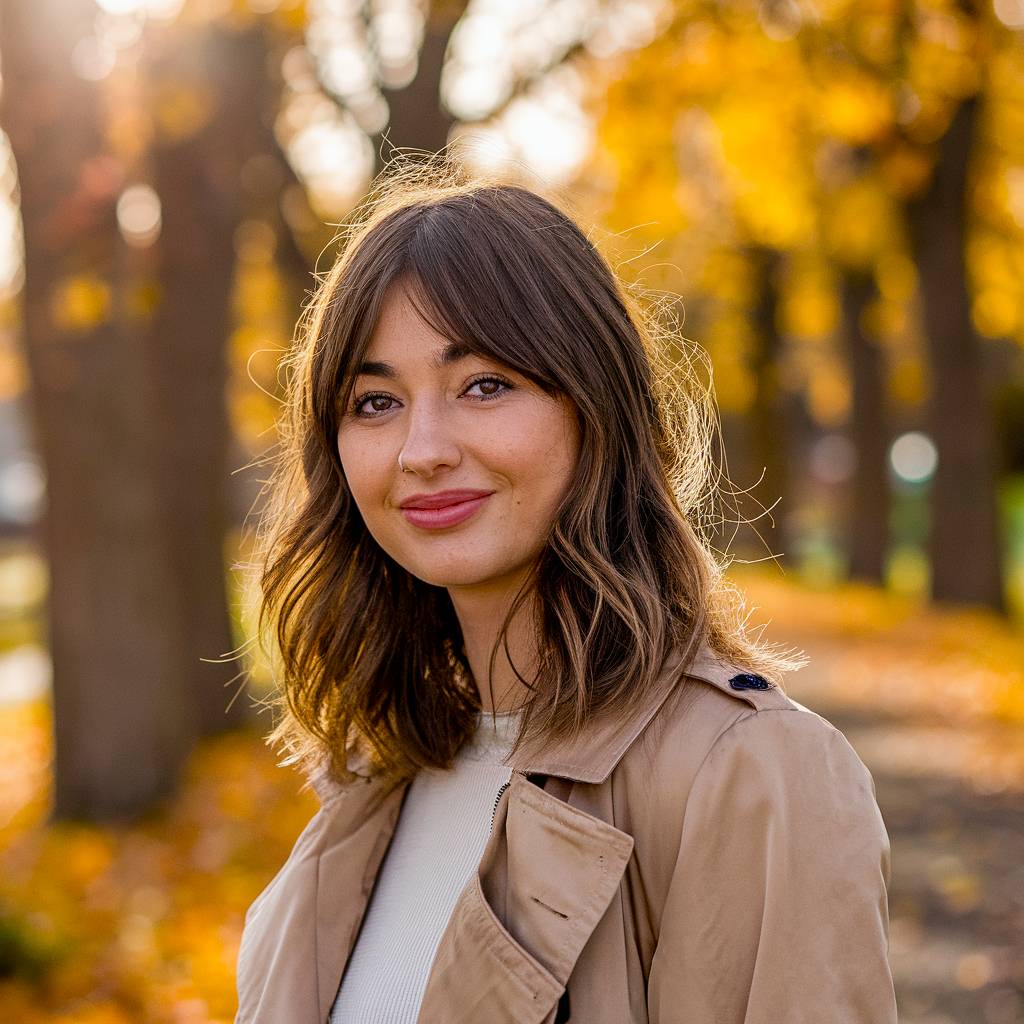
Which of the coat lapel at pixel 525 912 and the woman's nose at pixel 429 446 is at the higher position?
the woman's nose at pixel 429 446

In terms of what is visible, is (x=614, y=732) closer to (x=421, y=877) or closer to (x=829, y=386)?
(x=421, y=877)

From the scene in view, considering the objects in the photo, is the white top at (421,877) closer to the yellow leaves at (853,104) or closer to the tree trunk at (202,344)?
the tree trunk at (202,344)

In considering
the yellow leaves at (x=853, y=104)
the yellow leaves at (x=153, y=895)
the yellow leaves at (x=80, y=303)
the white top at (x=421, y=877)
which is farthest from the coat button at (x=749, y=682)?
the yellow leaves at (x=853, y=104)

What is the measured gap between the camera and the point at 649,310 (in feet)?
9.07

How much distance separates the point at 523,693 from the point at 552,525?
0.36m

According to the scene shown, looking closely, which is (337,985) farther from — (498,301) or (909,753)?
(909,753)

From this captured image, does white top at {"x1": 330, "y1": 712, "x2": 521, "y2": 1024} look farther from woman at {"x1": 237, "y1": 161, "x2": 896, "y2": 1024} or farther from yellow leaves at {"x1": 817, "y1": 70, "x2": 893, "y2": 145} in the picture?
yellow leaves at {"x1": 817, "y1": 70, "x2": 893, "y2": 145}

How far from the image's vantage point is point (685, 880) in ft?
6.18

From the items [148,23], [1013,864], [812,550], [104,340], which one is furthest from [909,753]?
[812,550]

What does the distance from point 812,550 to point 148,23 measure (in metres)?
28.9

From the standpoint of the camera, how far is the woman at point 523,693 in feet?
6.13

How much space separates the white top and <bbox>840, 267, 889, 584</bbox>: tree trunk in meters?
19.5

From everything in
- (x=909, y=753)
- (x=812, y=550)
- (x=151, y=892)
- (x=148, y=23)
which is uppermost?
(x=148, y=23)

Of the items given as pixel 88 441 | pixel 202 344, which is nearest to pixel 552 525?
pixel 88 441
